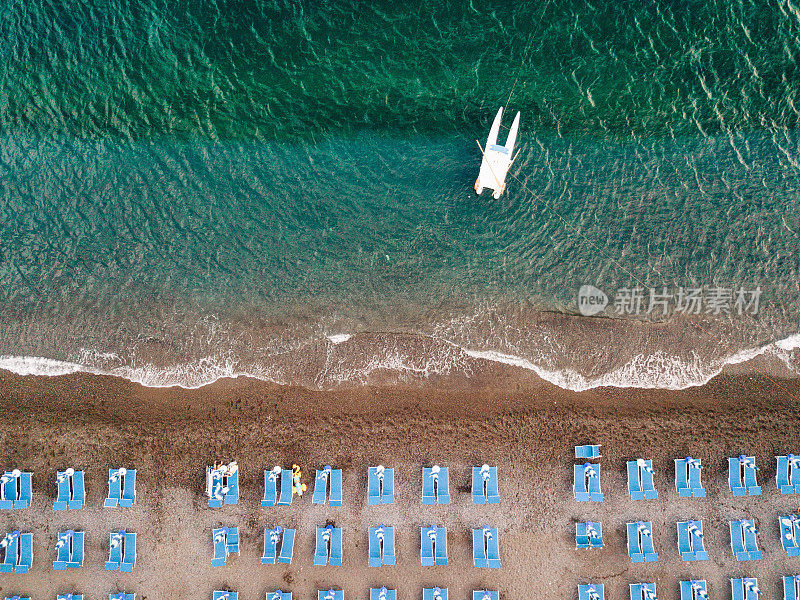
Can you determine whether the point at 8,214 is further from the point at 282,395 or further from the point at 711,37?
the point at 711,37

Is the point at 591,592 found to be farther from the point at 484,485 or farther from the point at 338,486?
the point at 338,486

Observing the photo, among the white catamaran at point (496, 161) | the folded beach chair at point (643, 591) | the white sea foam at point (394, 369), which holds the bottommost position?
the folded beach chair at point (643, 591)

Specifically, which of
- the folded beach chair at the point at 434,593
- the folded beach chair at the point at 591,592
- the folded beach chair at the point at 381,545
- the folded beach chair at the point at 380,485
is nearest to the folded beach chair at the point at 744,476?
the folded beach chair at the point at 591,592

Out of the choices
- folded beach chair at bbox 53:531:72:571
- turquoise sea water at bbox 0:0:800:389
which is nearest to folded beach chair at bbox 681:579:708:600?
turquoise sea water at bbox 0:0:800:389

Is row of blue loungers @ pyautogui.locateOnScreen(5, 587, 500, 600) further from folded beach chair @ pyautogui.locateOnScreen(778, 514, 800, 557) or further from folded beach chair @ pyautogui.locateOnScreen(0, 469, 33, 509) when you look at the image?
folded beach chair @ pyautogui.locateOnScreen(778, 514, 800, 557)

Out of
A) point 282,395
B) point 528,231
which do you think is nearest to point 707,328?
point 528,231

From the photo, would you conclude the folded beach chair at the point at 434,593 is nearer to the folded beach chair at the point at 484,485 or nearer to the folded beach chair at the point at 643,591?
the folded beach chair at the point at 484,485

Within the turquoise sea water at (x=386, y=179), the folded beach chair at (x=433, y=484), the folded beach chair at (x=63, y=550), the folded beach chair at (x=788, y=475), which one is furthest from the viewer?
the turquoise sea water at (x=386, y=179)
